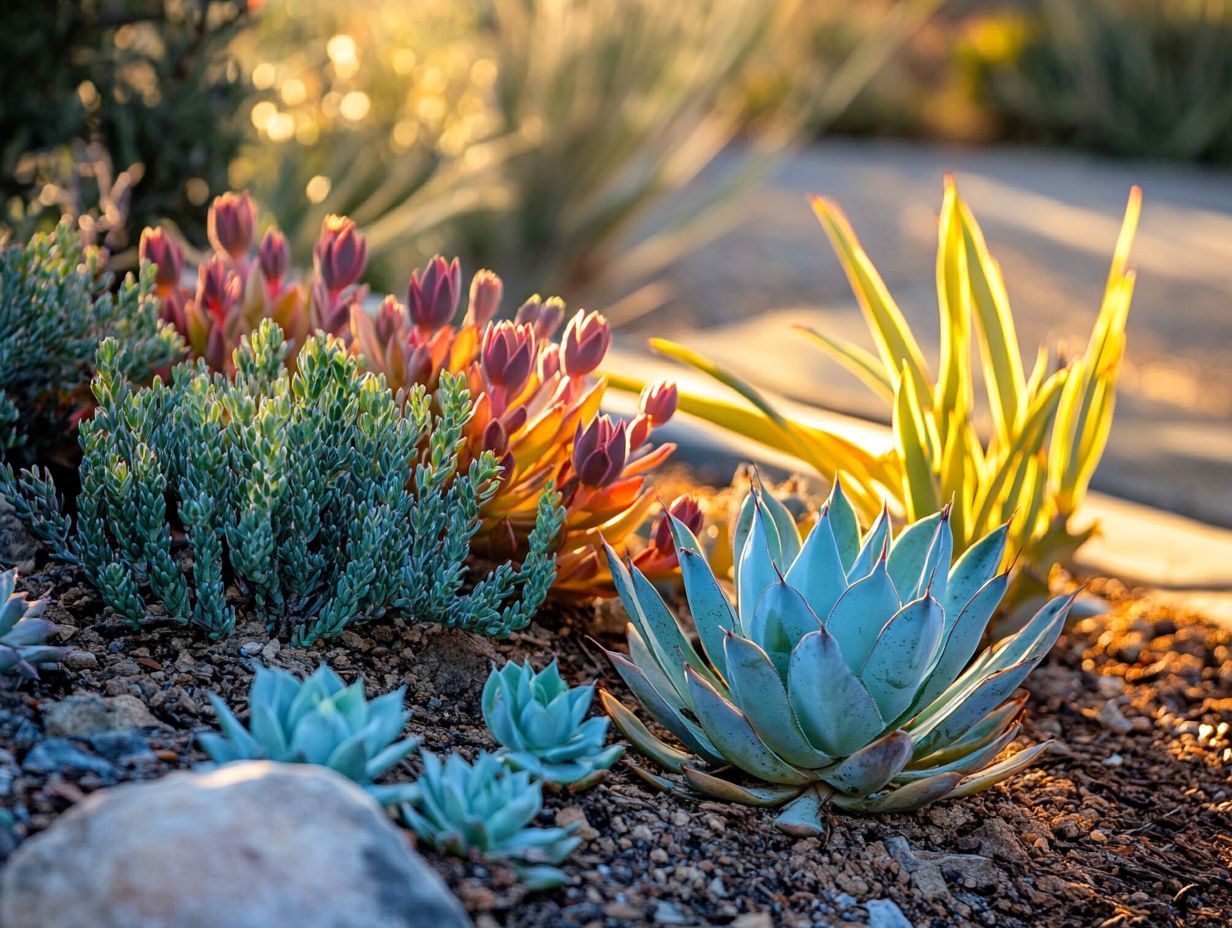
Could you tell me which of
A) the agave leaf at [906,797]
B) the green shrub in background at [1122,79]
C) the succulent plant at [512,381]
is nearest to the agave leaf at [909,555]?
the agave leaf at [906,797]

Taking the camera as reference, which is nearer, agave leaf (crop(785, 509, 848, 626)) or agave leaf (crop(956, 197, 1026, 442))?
agave leaf (crop(785, 509, 848, 626))

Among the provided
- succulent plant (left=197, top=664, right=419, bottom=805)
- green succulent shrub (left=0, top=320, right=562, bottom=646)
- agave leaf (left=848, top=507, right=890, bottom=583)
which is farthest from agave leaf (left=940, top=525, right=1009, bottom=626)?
succulent plant (left=197, top=664, right=419, bottom=805)

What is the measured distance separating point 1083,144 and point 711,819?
A: 9.79 m

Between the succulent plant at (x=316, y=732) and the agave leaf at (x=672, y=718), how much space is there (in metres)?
0.45

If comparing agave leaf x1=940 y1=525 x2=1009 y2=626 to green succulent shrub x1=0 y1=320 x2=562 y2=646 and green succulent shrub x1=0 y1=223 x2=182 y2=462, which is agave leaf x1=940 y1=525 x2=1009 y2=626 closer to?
green succulent shrub x1=0 y1=320 x2=562 y2=646

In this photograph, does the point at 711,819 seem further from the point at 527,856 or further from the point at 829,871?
the point at 527,856

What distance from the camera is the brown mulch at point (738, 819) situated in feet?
5.13

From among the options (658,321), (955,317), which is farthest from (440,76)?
(955,317)

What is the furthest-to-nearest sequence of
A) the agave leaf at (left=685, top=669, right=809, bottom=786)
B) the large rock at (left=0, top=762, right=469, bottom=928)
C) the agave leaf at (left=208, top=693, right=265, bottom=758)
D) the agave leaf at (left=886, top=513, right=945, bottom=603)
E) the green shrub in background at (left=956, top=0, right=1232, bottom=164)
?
1. the green shrub in background at (left=956, top=0, right=1232, bottom=164)
2. the agave leaf at (left=886, top=513, right=945, bottom=603)
3. the agave leaf at (left=685, top=669, right=809, bottom=786)
4. the agave leaf at (left=208, top=693, right=265, bottom=758)
5. the large rock at (left=0, top=762, right=469, bottom=928)

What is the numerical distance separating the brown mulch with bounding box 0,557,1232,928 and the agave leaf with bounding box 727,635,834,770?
Result: 11cm

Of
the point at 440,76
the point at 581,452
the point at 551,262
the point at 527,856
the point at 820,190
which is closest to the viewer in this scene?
the point at 527,856

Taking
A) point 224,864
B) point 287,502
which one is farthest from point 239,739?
point 287,502

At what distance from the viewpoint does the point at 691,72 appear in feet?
18.2

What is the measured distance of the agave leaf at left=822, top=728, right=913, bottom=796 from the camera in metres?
1.71
